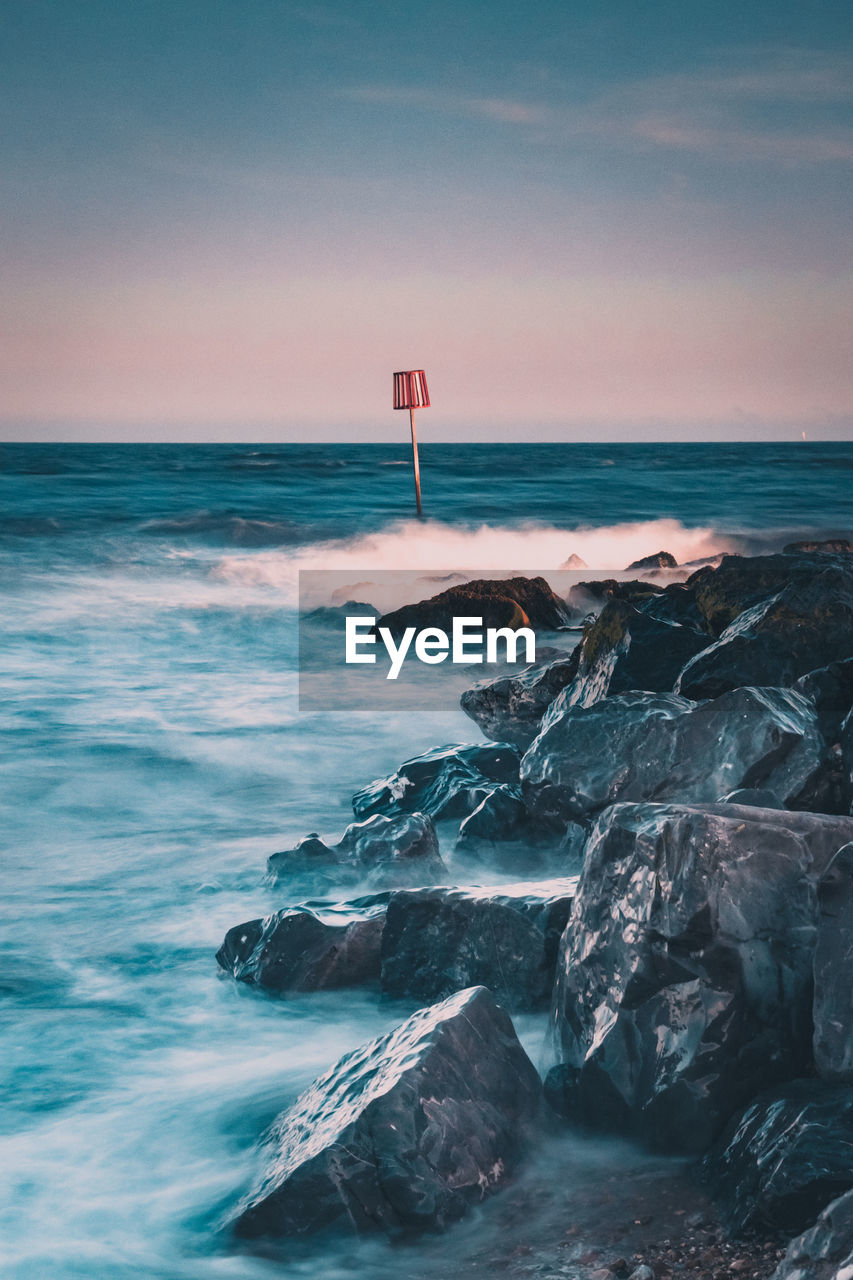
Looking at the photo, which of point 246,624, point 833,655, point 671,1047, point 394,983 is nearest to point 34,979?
point 394,983

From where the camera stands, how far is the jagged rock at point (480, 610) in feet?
32.2

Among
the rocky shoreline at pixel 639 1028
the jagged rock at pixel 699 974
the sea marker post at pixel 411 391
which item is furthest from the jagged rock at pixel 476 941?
the sea marker post at pixel 411 391

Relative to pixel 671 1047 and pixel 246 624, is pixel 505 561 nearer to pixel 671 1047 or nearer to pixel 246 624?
pixel 246 624

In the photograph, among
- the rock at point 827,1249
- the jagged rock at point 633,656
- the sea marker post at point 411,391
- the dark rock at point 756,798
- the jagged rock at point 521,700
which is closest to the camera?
the rock at point 827,1249

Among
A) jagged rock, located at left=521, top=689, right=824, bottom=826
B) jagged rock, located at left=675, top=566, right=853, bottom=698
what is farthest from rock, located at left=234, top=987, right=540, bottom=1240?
jagged rock, located at left=675, top=566, right=853, bottom=698

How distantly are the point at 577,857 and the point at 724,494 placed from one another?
26.0 meters

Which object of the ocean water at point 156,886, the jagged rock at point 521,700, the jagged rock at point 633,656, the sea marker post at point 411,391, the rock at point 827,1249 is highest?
the sea marker post at point 411,391

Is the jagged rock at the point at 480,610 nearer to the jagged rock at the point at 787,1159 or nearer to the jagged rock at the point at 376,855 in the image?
the jagged rock at the point at 376,855

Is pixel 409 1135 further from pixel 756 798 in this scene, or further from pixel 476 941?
pixel 756 798

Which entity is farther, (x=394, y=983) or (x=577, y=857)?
(x=577, y=857)

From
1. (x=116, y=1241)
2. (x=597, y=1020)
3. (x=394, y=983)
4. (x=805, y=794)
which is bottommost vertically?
(x=116, y=1241)

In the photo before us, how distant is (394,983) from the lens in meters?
3.34

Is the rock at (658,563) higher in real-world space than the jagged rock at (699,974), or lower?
higher

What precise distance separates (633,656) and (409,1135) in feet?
9.15
